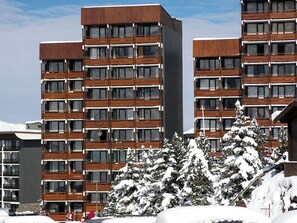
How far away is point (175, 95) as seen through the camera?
104 m

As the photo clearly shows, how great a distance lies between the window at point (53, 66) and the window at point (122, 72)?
818 cm

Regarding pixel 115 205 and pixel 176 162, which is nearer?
pixel 176 162

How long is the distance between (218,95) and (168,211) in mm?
79981

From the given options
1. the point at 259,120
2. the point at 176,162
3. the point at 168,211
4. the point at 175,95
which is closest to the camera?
the point at 168,211

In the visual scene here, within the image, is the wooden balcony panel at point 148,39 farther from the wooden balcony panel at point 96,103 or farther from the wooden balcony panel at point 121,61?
the wooden balcony panel at point 96,103

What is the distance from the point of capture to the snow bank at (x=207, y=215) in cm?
1300

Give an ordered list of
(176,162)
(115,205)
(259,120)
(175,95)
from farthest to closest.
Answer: (175,95) → (259,120) → (115,205) → (176,162)

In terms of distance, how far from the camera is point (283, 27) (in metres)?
88.6

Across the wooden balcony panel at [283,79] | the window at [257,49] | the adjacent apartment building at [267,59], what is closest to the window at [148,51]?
the adjacent apartment building at [267,59]

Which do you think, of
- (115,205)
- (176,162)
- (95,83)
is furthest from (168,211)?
(95,83)

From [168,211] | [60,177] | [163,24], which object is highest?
[163,24]

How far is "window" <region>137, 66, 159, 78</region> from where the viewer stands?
9362 cm

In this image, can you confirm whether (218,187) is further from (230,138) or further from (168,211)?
(168,211)

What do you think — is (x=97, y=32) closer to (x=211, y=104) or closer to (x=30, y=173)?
(x=211, y=104)
